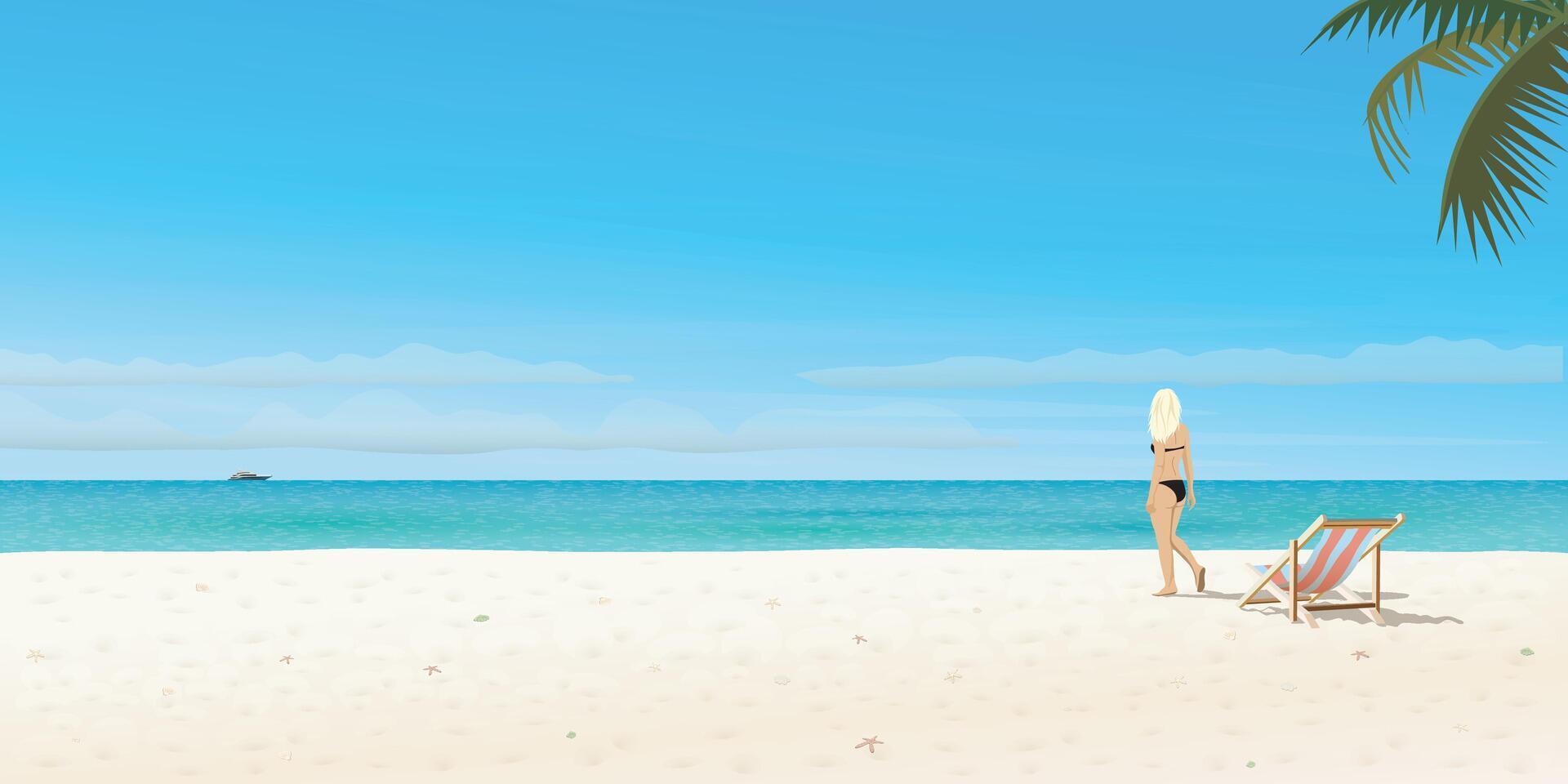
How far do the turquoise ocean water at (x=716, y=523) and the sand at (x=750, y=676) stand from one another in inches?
581

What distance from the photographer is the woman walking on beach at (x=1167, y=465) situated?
901 cm

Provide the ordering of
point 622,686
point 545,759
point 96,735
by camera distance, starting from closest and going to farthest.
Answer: point 545,759 < point 96,735 < point 622,686

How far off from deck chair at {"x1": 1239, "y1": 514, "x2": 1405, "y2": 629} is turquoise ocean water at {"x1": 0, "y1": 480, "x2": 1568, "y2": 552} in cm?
1560

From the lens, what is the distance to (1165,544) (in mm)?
9219

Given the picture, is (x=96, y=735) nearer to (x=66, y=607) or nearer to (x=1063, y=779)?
(x=66, y=607)

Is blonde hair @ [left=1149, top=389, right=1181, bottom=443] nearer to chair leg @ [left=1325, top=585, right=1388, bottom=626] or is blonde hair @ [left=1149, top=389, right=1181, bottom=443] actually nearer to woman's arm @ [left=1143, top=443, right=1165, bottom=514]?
woman's arm @ [left=1143, top=443, right=1165, bottom=514]

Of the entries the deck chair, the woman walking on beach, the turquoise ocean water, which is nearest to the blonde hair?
the woman walking on beach

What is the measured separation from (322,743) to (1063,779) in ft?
11.1

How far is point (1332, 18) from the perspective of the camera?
790 centimetres

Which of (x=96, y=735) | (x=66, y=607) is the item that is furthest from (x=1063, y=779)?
(x=66, y=607)

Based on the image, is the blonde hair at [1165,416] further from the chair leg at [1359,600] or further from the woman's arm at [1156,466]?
the chair leg at [1359,600]

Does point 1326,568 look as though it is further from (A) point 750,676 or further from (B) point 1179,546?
(A) point 750,676

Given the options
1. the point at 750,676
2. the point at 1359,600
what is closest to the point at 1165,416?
the point at 1359,600

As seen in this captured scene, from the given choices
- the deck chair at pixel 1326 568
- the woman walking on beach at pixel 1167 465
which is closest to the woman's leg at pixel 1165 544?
the woman walking on beach at pixel 1167 465
